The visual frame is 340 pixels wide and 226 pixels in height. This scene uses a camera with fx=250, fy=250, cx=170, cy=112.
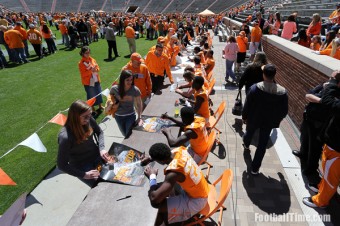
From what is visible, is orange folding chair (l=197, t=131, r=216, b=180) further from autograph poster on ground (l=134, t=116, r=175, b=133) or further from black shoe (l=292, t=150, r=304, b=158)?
black shoe (l=292, t=150, r=304, b=158)

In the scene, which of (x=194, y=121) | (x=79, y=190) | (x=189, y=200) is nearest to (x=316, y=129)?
(x=194, y=121)

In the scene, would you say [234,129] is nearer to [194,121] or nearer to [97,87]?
[194,121]

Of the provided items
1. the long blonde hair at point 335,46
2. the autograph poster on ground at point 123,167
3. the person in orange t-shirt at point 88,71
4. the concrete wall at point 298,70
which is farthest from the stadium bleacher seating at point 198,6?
the autograph poster on ground at point 123,167

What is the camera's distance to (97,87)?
7.45 metres

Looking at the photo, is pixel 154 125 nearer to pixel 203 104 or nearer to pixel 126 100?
pixel 126 100

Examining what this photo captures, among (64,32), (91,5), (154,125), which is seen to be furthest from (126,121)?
(91,5)

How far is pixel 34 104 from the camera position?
8422mm

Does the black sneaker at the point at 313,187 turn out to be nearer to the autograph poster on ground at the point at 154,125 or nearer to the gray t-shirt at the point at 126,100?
the autograph poster on ground at the point at 154,125

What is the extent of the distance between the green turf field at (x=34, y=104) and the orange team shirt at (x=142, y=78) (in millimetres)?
1911

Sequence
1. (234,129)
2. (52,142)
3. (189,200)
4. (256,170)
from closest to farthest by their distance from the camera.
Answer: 1. (189,200)
2. (256,170)
3. (52,142)
4. (234,129)

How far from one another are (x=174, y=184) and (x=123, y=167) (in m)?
1.05

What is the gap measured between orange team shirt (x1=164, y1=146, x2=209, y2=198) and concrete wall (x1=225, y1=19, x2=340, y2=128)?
Result: 128 inches

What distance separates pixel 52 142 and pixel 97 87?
2.14 m

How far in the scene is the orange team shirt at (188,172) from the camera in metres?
2.73
